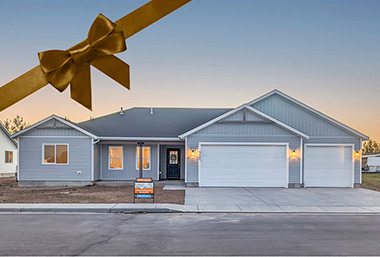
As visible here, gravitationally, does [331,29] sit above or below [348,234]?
above

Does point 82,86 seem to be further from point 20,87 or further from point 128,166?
point 128,166

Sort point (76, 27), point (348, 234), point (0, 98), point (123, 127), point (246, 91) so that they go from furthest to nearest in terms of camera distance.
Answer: point (246, 91)
point (123, 127)
point (348, 234)
point (76, 27)
point (0, 98)

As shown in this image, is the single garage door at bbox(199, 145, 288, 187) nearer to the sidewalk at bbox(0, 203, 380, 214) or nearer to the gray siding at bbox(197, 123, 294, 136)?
the gray siding at bbox(197, 123, 294, 136)

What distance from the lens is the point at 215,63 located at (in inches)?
663

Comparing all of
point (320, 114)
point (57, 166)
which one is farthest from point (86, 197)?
point (320, 114)

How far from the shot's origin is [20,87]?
97 cm

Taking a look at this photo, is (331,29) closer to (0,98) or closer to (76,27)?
(76,27)

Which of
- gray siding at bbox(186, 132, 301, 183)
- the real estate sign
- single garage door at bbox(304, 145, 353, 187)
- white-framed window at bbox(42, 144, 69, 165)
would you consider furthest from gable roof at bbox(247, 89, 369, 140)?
white-framed window at bbox(42, 144, 69, 165)

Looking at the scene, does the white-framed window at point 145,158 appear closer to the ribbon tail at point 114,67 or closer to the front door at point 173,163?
the front door at point 173,163

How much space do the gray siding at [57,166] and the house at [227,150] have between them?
53 mm

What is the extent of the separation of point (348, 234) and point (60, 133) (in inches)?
639

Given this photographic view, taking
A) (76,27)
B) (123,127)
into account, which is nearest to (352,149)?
(123,127)

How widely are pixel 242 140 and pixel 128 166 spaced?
7384 mm

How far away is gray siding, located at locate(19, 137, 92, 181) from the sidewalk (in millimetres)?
7080
